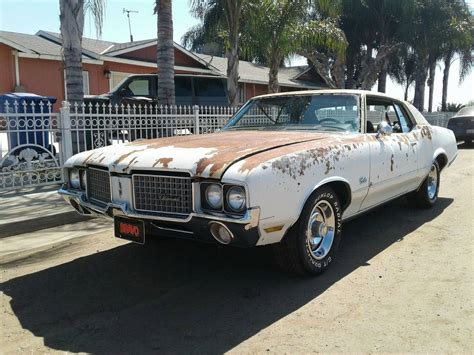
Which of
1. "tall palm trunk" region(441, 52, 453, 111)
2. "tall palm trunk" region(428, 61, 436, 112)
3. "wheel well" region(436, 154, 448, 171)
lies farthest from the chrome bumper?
"tall palm trunk" region(441, 52, 453, 111)

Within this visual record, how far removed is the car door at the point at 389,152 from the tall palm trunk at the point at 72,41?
560 centimetres

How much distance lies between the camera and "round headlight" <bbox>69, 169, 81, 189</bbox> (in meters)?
4.36

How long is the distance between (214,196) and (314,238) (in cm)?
109

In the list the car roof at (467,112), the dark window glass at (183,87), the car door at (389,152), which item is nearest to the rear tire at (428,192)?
the car door at (389,152)

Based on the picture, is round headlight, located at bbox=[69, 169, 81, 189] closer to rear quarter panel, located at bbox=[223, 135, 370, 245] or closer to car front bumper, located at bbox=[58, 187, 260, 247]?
car front bumper, located at bbox=[58, 187, 260, 247]

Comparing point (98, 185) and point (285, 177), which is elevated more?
point (285, 177)

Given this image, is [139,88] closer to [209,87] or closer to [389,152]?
[209,87]

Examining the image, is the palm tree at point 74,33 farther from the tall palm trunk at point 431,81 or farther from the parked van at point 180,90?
the tall palm trunk at point 431,81

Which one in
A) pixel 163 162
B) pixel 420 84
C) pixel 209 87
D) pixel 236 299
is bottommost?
pixel 236 299

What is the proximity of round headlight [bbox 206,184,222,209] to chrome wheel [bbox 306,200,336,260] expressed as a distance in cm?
89

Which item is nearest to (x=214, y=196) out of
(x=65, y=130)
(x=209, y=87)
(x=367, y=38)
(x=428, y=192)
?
(x=428, y=192)

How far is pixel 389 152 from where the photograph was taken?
4934 millimetres

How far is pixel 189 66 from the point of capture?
2209cm

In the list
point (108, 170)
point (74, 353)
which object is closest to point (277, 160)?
point (108, 170)
